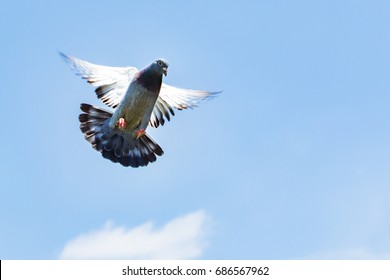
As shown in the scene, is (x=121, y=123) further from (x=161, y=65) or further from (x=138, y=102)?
(x=161, y=65)

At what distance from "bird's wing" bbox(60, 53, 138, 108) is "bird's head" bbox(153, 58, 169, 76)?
91 centimetres

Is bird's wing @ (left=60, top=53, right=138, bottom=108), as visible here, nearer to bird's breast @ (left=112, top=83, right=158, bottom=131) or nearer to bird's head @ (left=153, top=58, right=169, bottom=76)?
bird's breast @ (left=112, top=83, right=158, bottom=131)

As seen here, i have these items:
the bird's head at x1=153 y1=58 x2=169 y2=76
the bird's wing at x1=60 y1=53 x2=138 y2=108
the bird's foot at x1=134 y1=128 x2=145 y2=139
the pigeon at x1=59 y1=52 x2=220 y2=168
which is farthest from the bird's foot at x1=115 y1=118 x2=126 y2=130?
the bird's head at x1=153 y1=58 x2=169 y2=76

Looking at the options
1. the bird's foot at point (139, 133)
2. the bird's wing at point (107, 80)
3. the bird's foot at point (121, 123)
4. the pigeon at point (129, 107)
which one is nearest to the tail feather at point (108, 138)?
the pigeon at point (129, 107)

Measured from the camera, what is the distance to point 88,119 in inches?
680

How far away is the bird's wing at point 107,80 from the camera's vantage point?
16.8 metres

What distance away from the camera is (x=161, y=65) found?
1652 centimetres

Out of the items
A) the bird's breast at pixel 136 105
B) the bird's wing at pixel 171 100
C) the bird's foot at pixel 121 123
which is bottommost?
the bird's foot at pixel 121 123

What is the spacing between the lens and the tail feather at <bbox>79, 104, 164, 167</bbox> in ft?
56.1

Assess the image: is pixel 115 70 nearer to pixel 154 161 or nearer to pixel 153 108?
pixel 153 108

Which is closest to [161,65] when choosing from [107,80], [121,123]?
[107,80]

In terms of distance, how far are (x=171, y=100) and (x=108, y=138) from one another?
1.83 m

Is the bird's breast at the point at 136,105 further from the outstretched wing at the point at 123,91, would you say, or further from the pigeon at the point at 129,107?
the outstretched wing at the point at 123,91
